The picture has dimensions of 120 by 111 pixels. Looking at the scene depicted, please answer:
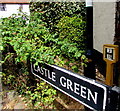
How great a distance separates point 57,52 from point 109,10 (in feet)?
3.87

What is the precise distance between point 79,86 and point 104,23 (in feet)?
5.28

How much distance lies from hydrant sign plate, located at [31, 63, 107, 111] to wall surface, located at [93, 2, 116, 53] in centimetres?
136

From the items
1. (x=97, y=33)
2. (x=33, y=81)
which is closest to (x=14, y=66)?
(x=33, y=81)

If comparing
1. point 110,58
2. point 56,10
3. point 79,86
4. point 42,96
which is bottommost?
point 42,96

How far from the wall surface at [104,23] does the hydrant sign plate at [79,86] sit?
53.7 inches

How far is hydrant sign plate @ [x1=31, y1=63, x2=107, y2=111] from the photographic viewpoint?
0.88 m

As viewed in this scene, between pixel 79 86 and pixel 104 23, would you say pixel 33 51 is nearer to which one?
pixel 79 86

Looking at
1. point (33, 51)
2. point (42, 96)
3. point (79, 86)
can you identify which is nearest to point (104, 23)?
point (33, 51)

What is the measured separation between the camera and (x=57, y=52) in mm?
1807

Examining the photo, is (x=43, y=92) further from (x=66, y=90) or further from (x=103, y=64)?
(x=103, y=64)

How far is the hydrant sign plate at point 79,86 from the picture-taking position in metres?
0.88

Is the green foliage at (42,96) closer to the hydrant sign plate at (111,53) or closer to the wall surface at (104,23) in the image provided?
the wall surface at (104,23)

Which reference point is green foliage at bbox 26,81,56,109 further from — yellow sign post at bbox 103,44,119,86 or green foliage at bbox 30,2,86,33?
green foliage at bbox 30,2,86,33

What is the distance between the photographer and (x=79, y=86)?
101cm
